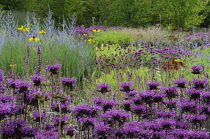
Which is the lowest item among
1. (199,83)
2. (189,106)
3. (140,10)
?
(189,106)

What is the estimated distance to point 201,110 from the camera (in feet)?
8.24

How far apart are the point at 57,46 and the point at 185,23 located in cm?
1748

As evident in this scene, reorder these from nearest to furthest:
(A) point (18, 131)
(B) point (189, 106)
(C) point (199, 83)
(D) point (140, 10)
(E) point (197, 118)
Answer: (A) point (18, 131), (E) point (197, 118), (B) point (189, 106), (C) point (199, 83), (D) point (140, 10)

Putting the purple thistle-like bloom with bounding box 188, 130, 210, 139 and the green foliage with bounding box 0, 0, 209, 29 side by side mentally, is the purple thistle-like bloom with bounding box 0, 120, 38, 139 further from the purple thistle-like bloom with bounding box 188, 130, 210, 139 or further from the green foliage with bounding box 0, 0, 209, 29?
the green foliage with bounding box 0, 0, 209, 29

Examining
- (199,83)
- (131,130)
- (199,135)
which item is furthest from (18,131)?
(199,83)

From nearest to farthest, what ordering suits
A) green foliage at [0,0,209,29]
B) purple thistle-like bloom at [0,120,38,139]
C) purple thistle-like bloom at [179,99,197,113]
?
purple thistle-like bloom at [0,120,38,139], purple thistle-like bloom at [179,99,197,113], green foliage at [0,0,209,29]

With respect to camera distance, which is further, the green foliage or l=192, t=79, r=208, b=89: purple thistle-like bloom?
the green foliage

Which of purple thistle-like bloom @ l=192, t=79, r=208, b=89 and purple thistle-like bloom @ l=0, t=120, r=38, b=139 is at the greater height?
purple thistle-like bloom @ l=192, t=79, r=208, b=89

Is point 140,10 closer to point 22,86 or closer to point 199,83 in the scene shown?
point 199,83

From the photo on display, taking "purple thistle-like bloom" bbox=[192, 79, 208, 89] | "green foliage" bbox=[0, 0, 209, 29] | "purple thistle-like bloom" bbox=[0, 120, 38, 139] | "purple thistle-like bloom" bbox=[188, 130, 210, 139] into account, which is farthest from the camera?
"green foliage" bbox=[0, 0, 209, 29]

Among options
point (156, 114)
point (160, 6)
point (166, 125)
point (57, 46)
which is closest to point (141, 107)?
point (156, 114)

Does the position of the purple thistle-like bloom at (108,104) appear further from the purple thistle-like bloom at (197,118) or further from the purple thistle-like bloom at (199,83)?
the purple thistle-like bloom at (199,83)

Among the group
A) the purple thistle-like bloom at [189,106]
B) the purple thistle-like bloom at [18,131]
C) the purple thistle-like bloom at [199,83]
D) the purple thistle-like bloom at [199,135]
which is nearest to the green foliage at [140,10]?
the purple thistle-like bloom at [199,83]

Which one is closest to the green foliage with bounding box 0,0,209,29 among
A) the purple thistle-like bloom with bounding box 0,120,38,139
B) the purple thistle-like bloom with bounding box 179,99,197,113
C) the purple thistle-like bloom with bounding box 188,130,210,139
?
the purple thistle-like bloom with bounding box 179,99,197,113
